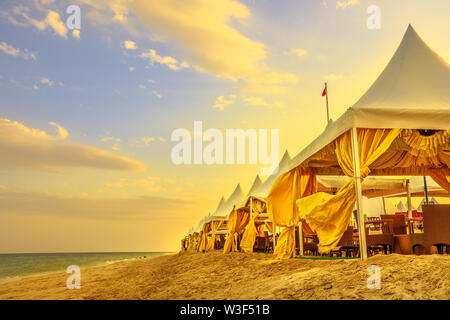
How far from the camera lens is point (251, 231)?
13.1 metres

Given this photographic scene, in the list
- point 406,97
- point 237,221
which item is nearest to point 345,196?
point 406,97

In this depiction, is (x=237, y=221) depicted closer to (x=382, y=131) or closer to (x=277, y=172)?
(x=277, y=172)

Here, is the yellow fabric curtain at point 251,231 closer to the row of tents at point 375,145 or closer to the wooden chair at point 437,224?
the row of tents at point 375,145

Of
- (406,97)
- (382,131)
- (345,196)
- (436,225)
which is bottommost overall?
(436,225)

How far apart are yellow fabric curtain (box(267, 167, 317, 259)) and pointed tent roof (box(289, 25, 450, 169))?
151 centimetres

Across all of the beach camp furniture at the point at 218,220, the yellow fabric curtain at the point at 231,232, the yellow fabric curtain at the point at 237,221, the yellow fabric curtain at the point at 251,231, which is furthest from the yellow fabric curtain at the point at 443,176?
the beach camp furniture at the point at 218,220

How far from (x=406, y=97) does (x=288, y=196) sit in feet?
11.9

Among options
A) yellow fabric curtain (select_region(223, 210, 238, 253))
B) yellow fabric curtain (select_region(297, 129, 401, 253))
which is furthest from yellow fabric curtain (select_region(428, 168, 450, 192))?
yellow fabric curtain (select_region(223, 210, 238, 253))

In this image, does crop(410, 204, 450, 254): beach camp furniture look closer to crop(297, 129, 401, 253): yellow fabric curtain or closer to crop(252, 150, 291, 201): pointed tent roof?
crop(297, 129, 401, 253): yellow fabric curtain

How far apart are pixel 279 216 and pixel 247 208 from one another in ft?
20.0

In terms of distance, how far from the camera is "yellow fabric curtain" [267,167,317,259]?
823 cm
